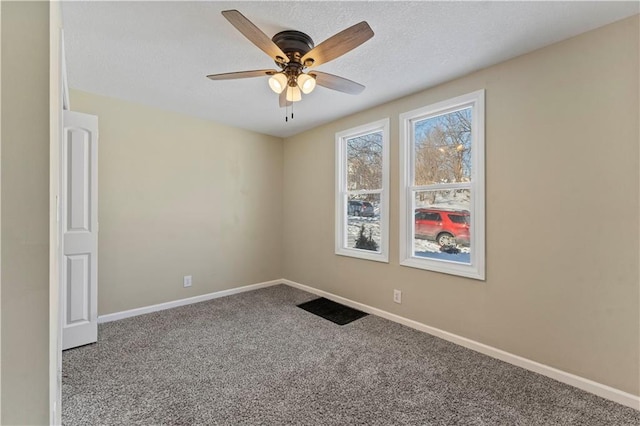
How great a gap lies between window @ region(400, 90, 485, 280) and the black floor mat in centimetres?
84

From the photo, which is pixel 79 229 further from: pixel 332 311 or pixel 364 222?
pixel 364 222

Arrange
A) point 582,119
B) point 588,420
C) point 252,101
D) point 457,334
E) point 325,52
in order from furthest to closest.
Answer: point 252,101 < point 457,334 < point 582,119 < point 325,52 < point 588,420

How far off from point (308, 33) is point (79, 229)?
2.53 metres

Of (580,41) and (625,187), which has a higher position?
(580,41)

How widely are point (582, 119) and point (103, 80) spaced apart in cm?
386

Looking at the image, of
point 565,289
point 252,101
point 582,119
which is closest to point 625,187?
point 582,119

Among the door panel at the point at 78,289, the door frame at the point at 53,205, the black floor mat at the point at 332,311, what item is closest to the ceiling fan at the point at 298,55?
the door frame at the point at 53,205

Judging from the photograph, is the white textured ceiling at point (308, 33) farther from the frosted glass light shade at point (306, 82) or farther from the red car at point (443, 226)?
the red car at point (443, 226)

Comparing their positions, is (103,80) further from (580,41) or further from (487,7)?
(580,41)

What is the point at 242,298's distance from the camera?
381cm

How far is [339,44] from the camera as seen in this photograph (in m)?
1.67

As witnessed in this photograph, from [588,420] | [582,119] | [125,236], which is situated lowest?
[588,420]

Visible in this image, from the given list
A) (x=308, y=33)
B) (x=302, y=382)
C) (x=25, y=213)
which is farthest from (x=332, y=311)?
(x=25, y=213)

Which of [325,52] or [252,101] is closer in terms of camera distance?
[325,52]
